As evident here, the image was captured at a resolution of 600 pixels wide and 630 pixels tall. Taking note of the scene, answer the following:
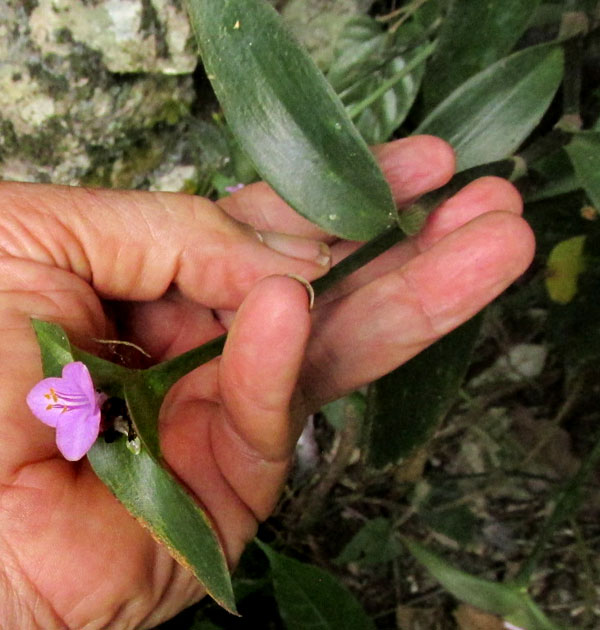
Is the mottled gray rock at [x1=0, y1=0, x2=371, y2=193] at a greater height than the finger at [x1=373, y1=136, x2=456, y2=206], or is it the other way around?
the mottled gray rock at [x1=0, y1=0, x2=371, y2=193]

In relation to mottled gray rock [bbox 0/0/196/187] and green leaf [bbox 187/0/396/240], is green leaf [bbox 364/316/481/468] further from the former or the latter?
mottled gray rock [bbox 0/0/196/187]

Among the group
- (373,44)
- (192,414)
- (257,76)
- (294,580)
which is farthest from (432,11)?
(294,580)

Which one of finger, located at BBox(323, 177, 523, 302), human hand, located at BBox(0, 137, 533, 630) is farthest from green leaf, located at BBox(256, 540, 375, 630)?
finger, located at BBox(323, 177, 523, 302)

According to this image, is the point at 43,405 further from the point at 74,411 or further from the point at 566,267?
the point at 566,267

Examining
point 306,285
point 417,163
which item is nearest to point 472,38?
point 417,163

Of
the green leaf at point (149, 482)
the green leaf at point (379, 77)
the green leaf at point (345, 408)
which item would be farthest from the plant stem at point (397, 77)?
the green leaf at point (149, 482)

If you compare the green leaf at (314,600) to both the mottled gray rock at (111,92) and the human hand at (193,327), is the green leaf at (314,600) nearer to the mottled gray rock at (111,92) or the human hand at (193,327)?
the human hand at (193,327)

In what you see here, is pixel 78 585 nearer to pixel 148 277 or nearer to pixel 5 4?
pixel 148 277
